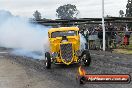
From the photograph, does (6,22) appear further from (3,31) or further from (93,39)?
(93,39)

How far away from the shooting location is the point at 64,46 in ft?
58.4

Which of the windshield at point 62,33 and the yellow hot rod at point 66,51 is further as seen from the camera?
the windshield at point 62,33

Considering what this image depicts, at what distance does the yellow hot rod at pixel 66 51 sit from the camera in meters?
17.7

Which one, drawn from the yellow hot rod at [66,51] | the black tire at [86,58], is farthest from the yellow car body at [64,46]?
the black tire at [86,58]

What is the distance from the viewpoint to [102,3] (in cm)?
2894

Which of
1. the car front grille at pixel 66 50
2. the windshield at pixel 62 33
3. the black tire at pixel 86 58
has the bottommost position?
the black tire at pixel 86 58

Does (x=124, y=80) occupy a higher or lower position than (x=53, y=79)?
higher

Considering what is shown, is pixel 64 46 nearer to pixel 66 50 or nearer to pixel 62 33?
pixel 66 50

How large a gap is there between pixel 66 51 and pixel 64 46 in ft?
0.87

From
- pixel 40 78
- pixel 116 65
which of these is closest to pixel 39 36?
pixel 116 65

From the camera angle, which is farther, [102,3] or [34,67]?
[102,3]

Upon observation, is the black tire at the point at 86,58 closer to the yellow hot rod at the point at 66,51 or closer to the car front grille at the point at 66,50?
the yellow hot rod at the point at 66,51

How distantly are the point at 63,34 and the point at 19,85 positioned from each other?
631 cm

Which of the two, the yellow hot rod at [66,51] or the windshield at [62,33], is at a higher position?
the windshield at [62,33]
